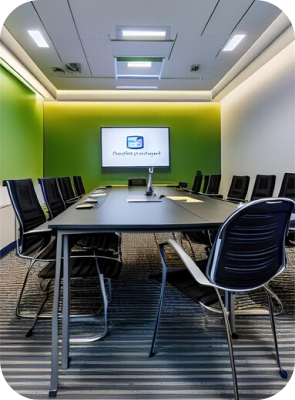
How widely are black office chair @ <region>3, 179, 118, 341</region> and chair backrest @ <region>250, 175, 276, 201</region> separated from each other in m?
2.33

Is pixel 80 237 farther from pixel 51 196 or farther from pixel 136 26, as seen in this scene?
pixel 136 26

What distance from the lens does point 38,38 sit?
4.25 metres

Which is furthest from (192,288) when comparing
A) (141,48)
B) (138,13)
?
(141,48)

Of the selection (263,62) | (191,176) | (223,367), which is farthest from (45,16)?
(191,176)

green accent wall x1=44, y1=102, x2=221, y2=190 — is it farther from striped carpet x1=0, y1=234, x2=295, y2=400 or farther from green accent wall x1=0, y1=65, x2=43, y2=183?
striped carpet x1=0, y1=234, x2=295, y2=400

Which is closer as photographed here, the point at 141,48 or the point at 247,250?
the point at 247,250

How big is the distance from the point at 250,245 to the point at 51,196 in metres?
2.16

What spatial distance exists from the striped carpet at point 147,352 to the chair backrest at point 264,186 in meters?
1.36

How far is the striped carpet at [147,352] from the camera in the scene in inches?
58.3

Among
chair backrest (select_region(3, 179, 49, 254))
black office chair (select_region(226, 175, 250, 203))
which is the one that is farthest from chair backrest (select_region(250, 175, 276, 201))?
chair backrest (select_region(3, 179, 49, 254))

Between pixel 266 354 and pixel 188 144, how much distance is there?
6379 mm

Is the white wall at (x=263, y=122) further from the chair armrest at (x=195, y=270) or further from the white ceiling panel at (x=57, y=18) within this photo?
the chair armrest at (x=195, y=270)

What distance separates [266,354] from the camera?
177 cm

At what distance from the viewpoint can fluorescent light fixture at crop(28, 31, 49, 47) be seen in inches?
162
